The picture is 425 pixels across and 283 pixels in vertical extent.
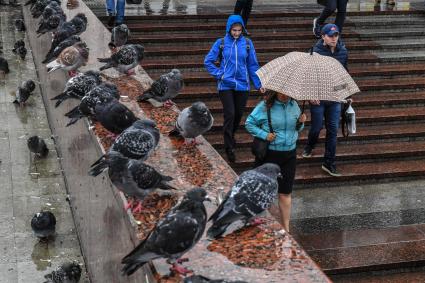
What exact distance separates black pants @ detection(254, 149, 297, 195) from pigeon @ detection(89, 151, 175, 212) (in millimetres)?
1734

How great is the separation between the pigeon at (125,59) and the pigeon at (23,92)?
2.19m

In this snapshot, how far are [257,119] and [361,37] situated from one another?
8.68m

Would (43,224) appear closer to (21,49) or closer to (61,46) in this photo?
(61,46)

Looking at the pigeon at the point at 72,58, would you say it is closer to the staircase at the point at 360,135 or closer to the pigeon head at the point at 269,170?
the staircase at the point at 360,135

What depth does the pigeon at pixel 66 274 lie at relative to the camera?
22.3 ft

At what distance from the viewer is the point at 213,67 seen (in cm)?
947

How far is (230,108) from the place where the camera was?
9.54m

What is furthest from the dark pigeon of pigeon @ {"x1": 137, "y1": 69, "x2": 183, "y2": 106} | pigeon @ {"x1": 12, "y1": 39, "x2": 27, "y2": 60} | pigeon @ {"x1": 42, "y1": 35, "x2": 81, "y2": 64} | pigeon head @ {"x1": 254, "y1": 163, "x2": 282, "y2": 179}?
pigeon @ {"x1": 12, "y1": 39, "x2": 27, "y2": 60}

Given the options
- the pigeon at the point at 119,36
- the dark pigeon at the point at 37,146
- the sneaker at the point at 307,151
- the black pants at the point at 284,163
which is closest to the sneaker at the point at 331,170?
the sneaker at the point at 307,151

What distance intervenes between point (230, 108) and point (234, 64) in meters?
0.59

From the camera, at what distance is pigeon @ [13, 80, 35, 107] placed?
11.7 m

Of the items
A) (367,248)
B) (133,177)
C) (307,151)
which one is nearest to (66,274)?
(133,177)

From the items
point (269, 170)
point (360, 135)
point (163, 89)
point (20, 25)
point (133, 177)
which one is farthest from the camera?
point (20, 25)

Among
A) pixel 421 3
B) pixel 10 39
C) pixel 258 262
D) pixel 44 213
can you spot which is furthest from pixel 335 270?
pixel 421 3
